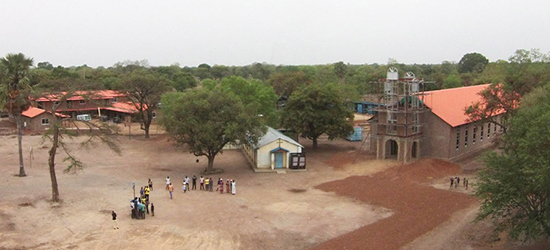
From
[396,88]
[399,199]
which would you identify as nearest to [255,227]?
[399,199]

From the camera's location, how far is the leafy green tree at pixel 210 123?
3306 cm

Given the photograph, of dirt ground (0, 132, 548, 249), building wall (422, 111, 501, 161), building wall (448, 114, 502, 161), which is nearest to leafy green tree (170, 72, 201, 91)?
dirt ground (0, 132, 548, 249)

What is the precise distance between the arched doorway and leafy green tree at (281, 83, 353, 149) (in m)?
4.56

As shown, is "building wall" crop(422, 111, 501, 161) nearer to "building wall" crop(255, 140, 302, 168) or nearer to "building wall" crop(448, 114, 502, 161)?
"building wall" crop(448, 114, 502, 161)

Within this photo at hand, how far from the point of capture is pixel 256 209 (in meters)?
25.9

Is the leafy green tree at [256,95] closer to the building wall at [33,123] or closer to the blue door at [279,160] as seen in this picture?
the blue door at [279,160]

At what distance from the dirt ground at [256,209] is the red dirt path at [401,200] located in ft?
0.19

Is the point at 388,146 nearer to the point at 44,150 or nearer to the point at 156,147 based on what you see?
the point at 156,147

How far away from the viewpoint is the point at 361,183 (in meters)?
31.8

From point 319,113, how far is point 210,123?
13073mm

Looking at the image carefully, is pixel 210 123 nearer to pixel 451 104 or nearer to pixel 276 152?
pixel 276 152

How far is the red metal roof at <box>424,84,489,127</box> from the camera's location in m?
37.6

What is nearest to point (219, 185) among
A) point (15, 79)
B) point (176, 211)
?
point (176, 211)

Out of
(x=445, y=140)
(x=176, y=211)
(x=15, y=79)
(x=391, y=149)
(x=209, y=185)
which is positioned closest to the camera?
(x=176, y=211)
